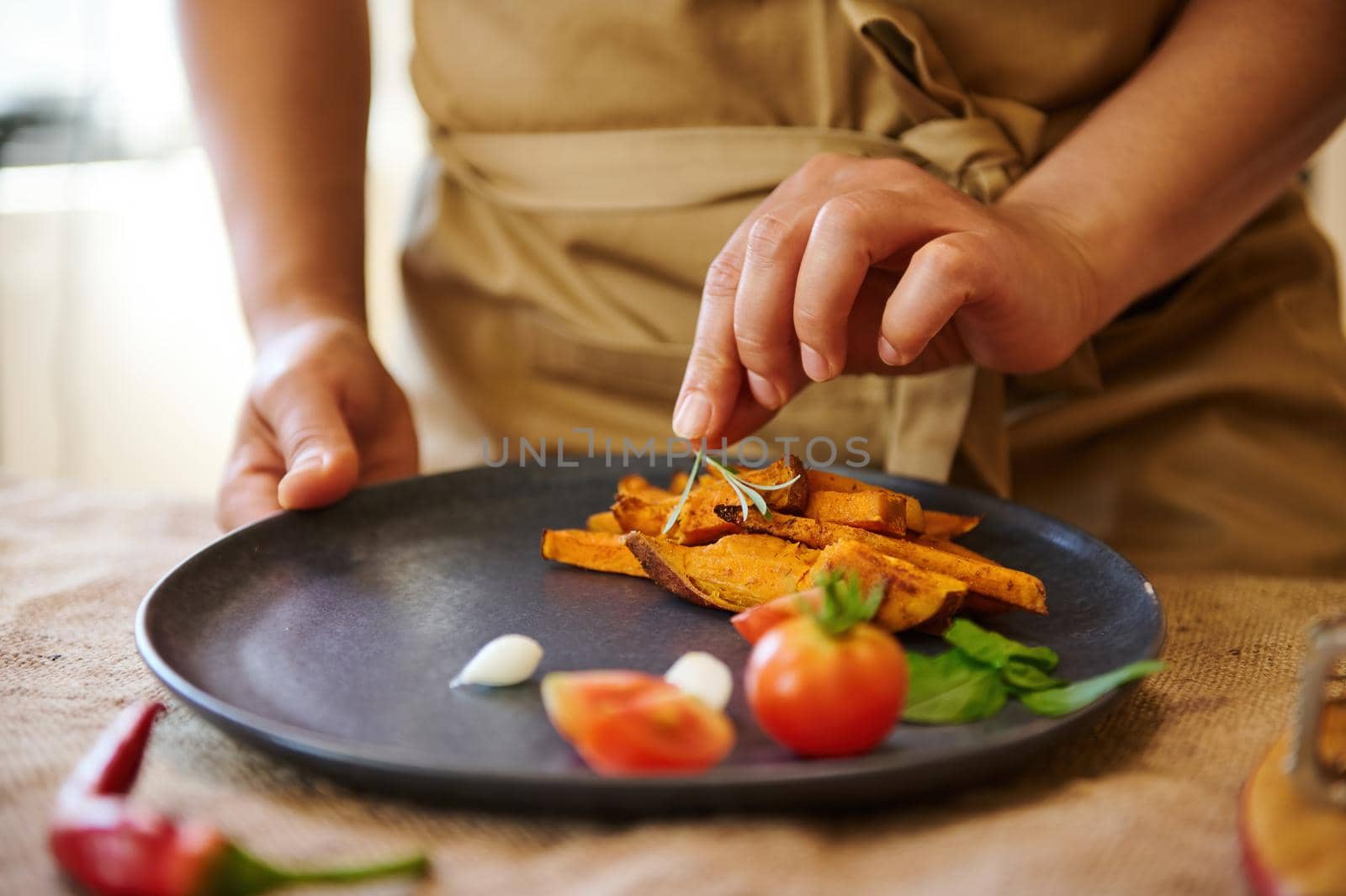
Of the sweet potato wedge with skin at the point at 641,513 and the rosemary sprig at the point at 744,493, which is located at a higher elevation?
the rosemary sprig at the point at 744,493

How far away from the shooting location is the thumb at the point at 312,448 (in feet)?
4.26

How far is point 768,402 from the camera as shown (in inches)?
49.4

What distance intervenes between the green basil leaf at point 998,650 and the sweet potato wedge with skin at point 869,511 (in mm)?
174

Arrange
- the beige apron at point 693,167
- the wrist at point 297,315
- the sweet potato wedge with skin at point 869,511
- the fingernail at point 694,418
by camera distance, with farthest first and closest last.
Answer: the wrist at point 297,315, the beige apron at point 693,167, the fingernail at point 694,418, the sweet potato wedge with skin at point 869,511

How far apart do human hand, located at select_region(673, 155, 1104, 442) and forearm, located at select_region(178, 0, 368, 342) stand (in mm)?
712

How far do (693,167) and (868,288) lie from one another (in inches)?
14.4

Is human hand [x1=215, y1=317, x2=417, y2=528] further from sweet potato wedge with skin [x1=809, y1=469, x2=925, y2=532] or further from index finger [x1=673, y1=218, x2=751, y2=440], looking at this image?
sweet potato wedge with skin [x1=809, y1=469, x2=925, y2=532]

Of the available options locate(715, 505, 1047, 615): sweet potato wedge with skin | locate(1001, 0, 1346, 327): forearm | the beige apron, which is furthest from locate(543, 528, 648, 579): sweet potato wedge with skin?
locate(1001, 0, 1346, 327): forearm

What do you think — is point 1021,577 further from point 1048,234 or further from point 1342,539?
point 1342,539

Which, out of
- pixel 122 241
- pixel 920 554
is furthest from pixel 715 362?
pixel 122 241

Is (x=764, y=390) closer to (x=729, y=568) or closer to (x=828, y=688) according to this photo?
(x=729, y=568)

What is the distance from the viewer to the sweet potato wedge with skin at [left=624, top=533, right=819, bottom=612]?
1.07 m

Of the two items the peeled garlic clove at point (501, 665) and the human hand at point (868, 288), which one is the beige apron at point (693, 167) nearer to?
the human hand at point (868, 288)

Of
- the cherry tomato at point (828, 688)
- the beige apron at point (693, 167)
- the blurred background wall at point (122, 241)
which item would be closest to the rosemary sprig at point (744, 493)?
the cherry tomato at point (828, 688)
